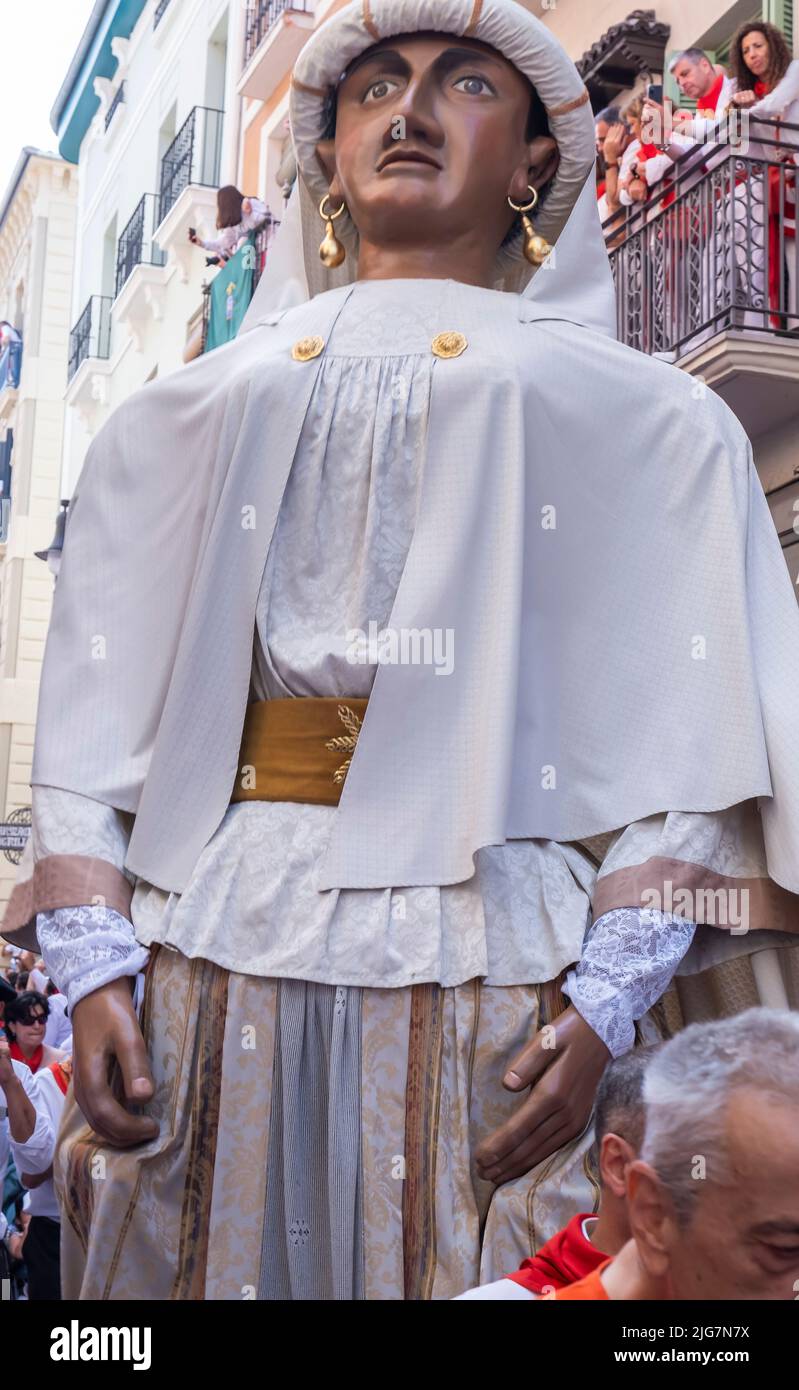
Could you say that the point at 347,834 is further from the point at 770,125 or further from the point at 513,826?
the point at 770,125

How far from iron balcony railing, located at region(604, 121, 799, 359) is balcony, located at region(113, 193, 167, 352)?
438 inches

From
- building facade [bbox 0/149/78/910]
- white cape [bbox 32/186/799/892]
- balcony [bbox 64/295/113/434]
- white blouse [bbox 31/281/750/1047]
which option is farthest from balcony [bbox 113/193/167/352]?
white blouse [bbox 31/281/750/1047]

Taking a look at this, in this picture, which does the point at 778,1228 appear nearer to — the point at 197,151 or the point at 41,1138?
the point at 41,1138

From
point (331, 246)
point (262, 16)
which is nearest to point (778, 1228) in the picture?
point (331, 246)

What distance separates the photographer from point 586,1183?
8.45 feet

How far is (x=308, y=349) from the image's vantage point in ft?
9.87

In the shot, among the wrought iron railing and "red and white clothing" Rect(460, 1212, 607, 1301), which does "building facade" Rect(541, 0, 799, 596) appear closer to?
"red and white clothing" Rect(460, 1212, 607, 1301)

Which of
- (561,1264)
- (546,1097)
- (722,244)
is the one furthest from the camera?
(722,244)

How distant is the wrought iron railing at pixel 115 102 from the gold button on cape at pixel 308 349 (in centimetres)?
2303

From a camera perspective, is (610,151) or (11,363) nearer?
(610,151)

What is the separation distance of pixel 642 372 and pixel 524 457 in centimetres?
28

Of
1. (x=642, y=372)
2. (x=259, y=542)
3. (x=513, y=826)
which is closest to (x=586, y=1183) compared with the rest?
(x=513, y=826)

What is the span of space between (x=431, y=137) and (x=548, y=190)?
0.29m

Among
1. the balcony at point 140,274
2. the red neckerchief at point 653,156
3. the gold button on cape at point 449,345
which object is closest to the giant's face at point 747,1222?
the gold button on cape at point 449,345
